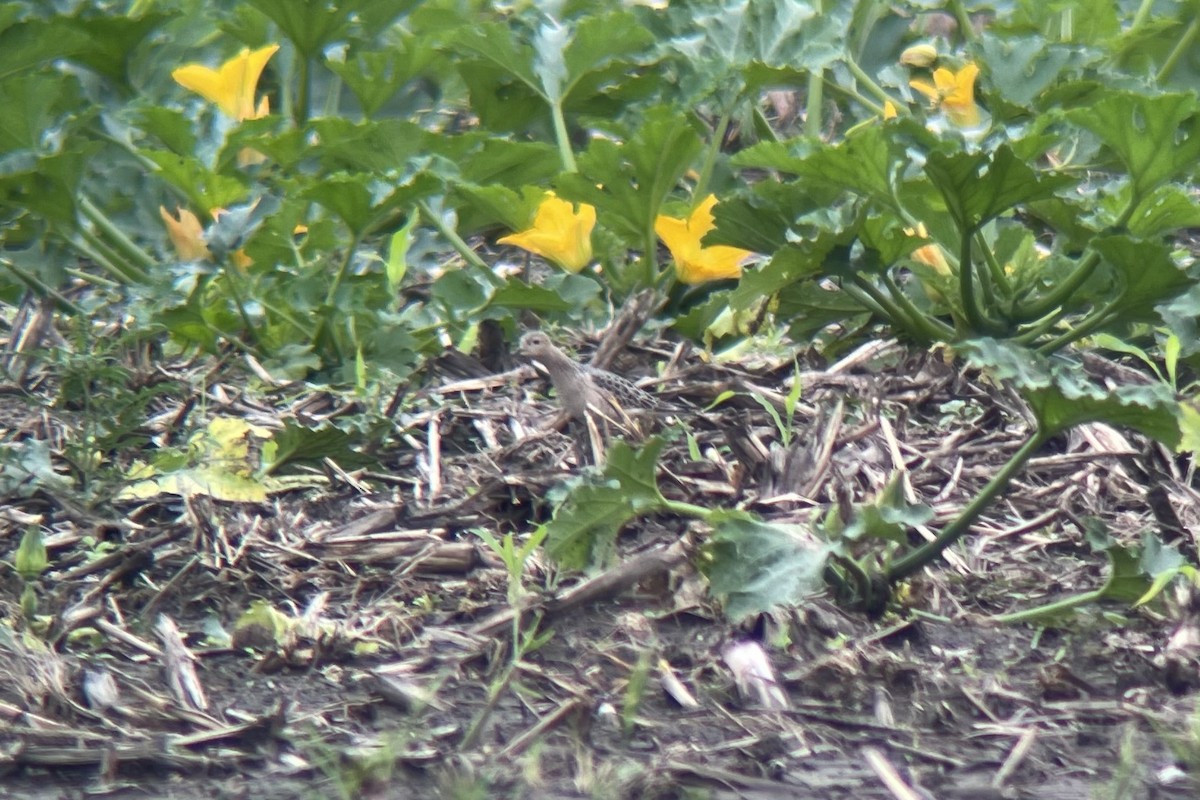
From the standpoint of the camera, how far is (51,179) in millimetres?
2619

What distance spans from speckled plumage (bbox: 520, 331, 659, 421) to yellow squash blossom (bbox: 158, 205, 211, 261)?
876mm

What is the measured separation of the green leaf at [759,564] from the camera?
164cm

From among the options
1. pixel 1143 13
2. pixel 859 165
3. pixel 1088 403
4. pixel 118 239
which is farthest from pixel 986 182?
pixel 118 239

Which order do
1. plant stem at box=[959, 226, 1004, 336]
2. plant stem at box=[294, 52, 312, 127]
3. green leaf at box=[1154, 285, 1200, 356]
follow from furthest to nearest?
plant stem at box=[294, 52, 312, 127] → green leaf at box=[1154, 285, 1200, 356] → plant stem at box=[959, 226, 1004, 336]

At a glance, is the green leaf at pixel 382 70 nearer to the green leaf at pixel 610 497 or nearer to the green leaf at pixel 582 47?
the green leaf at pixel 582 47

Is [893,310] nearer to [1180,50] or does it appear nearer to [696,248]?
[696,248]

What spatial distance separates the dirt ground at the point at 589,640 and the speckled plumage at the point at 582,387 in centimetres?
6

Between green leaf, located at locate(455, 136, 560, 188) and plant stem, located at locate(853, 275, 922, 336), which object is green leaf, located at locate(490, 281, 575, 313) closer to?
green leaf, located at locate(455, 136, 560, 188)

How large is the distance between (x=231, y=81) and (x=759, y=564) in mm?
1700

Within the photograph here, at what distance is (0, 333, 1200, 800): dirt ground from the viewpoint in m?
1.52

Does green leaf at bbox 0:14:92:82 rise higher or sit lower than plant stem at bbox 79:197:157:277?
higher

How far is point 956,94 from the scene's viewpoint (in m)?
2.89

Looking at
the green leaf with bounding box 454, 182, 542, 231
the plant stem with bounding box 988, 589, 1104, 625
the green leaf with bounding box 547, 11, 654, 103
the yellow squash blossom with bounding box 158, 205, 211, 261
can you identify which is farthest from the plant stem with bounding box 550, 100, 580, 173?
the plant stem with bounding box 988, 589, 1104, 625

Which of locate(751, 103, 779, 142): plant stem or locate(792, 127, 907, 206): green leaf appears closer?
locate(792, 127, 907, 206): green leaf
